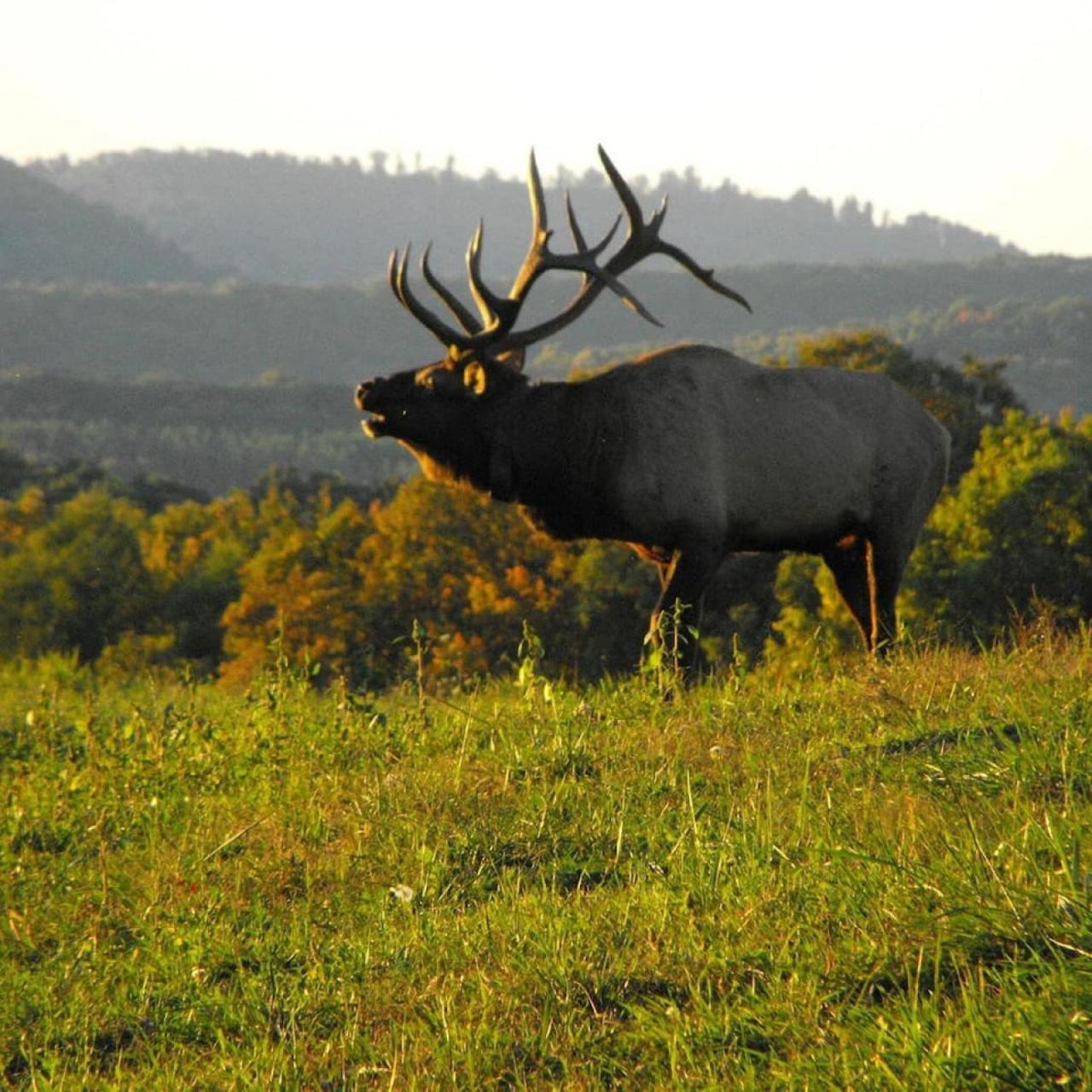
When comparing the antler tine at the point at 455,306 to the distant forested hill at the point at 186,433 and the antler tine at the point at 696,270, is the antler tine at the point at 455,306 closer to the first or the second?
the antler tine at the point at 696,270

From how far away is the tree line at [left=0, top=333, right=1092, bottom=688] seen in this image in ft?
85.3

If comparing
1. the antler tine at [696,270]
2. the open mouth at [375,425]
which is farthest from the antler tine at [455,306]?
the antler tine at [696,270]

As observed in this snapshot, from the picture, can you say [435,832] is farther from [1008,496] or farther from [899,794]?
[1008,496]

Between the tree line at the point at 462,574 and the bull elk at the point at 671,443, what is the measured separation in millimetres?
996

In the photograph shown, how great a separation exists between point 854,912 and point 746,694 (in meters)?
3.37

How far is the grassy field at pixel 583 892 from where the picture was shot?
11.6 feet

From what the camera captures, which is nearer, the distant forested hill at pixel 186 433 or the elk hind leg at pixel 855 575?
the elk hind leg at pixel 855 575

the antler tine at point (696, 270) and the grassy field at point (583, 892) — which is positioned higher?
the antler tine at point (696, 270)

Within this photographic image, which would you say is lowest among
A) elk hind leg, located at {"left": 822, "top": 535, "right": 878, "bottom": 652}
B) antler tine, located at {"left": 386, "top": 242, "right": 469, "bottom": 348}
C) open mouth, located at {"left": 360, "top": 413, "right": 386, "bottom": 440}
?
elk hind leg, located at {"left": 822, "top": 535, "right": 878, "bottom": 652}

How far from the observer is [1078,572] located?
25000 millimetres

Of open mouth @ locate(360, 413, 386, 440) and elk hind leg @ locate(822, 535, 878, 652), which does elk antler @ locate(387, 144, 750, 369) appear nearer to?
open mouth @ locate(360, 413, 386, 440)

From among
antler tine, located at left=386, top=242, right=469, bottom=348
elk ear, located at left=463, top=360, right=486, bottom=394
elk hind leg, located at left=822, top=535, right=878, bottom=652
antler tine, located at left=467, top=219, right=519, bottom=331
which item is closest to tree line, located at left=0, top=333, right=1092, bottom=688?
elk hind leg, located at left=822, top=535, right=878, bottom=652

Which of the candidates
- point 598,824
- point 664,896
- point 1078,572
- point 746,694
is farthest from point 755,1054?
point 1078,572

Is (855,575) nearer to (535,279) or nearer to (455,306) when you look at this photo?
(535,279)
